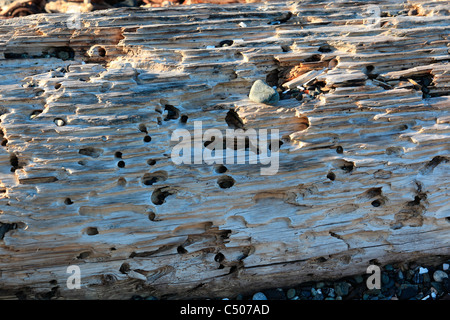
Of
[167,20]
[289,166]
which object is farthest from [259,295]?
[167,20]

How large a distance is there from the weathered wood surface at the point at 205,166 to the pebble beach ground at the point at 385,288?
5.3 inches

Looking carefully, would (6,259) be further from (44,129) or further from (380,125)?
(380,125)

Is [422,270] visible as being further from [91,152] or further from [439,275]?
[91,152]

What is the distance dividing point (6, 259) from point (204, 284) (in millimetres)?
2047

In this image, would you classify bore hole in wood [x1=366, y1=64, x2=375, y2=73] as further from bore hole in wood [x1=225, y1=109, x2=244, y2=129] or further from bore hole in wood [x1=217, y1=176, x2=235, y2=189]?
bore hole in wood [x1=217, y1=176, x2=235, y2=189]

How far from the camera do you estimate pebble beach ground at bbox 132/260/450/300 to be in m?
4.73

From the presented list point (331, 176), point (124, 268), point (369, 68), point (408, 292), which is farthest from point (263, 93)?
point (408, 292)

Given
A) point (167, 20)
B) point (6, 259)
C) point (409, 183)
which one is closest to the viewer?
point (6, 259)

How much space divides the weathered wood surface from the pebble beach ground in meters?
0.13

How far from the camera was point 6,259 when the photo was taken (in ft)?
14.0

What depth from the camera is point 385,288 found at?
480 cm

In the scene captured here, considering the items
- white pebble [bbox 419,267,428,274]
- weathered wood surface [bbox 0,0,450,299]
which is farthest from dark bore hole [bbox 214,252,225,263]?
white pebble [bbox 419,267,428,274]

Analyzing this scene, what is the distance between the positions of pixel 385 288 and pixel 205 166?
248 cm

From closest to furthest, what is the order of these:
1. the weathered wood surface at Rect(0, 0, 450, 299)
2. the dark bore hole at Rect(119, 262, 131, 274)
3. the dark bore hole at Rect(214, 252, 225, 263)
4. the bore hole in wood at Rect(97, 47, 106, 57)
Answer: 1. the weathered wood surface at Rect(0, 0, 450, 299)
2. the dark bore hole at Rect(119, 262, 131, 274)
3. the dark bore hole at Rect(214, 252, 225, 263)
4. the bore hole in wood at Rect(97, 47, 106, 57)
